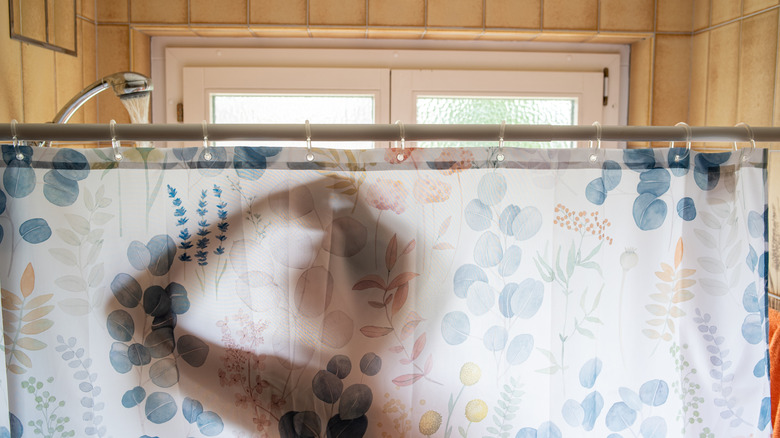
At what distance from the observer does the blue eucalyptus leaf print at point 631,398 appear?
2.65 feet

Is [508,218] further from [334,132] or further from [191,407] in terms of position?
[191,407]

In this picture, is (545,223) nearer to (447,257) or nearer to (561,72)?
(447,257)

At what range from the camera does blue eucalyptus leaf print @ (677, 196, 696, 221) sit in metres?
0.80

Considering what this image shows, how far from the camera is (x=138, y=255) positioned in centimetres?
76

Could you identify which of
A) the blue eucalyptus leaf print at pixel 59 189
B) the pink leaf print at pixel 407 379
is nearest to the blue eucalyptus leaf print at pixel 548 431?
the pink leaf print at pixel 407 379

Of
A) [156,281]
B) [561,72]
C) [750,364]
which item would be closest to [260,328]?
[156,281]

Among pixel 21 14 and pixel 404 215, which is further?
pixel 21 14

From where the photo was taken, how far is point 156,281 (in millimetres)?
758

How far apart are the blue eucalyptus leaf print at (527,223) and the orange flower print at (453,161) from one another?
4.6 inches

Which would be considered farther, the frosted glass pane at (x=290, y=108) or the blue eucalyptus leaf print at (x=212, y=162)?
the frosted glass pane at (x=290, y=108)

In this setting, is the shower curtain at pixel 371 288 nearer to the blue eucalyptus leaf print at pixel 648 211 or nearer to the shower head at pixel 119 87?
the blue eucalyptus leaf print at pixel 648 211

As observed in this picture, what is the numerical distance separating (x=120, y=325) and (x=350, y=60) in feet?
3.77

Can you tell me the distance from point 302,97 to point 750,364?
1396mm

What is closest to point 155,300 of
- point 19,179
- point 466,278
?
point 19,179
